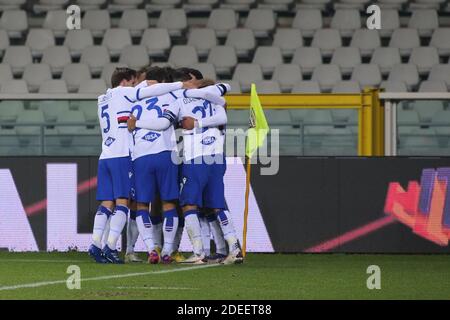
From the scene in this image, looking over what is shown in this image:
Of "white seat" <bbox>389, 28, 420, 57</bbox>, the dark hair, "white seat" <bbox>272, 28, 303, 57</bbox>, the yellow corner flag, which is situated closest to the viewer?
the dark hair

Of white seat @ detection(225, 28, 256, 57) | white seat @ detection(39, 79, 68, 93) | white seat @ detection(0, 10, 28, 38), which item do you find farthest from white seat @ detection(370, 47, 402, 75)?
white seat @ detection(0, 10, 28, 38)

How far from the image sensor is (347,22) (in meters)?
19.3

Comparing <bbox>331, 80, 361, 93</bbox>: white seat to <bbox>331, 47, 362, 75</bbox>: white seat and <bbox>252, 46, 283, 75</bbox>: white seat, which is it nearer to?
<bbox>331, 47, 362, 75</bbox>: white seat

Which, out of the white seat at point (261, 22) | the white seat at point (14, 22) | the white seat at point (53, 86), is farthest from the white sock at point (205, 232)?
the white seat at point (14, 22)

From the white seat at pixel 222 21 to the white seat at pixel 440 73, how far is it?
3.06 meters

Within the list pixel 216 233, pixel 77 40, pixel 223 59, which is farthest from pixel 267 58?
pixel 216 233

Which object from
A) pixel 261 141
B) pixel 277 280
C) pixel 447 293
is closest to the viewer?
pixel 447 293

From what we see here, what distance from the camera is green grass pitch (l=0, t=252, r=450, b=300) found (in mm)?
8516

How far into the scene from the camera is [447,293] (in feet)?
28.6

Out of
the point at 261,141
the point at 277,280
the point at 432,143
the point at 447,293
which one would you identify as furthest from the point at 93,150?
the point at 447,293

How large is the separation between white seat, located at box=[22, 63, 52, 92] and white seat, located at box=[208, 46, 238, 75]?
Result: 7.81ft

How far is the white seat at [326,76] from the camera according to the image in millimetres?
18375

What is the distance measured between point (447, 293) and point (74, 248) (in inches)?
231
